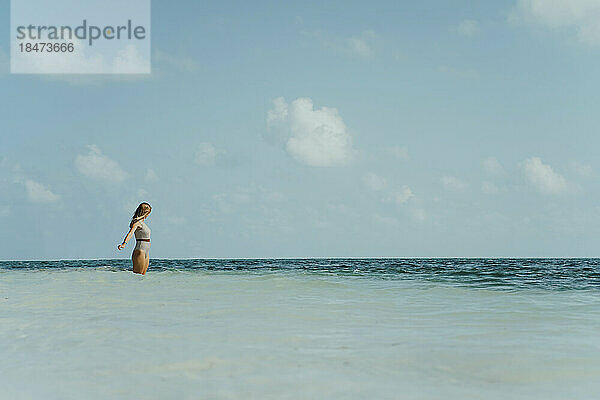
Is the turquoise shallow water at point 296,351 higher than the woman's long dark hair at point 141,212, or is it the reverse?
the woman's long dark hair at point 141,212

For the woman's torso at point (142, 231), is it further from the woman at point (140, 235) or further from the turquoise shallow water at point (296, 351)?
the turquoise shallow water at point (296, 351)

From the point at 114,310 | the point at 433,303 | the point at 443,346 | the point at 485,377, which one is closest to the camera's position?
the point at 485,377

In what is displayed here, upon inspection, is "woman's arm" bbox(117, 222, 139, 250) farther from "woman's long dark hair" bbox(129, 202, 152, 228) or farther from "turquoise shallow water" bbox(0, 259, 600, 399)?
"turquoise shallow water" bbox(0, 259, 600, 399)

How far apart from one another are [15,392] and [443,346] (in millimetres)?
3339

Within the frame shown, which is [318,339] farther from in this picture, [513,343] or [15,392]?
[15,392]

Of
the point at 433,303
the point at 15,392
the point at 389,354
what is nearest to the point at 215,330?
the point at 389,354

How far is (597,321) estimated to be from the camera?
22.3 feet

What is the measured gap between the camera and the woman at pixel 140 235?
587 inches

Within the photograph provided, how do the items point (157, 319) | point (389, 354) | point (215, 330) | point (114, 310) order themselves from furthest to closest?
point (114, 310) → point (157, 319) → point (215, 330) → point (389, 354)

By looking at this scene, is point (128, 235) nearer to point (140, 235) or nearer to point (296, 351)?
point (140, 235)

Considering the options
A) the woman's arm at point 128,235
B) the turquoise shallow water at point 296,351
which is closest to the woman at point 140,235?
the woman's arm at point 128,235

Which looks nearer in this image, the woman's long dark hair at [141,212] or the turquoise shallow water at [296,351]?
the turquoise shallow water at [296,351]

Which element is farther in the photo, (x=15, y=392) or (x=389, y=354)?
(x=389, y=354)

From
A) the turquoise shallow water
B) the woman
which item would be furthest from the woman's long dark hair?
the turquoise shallow water
